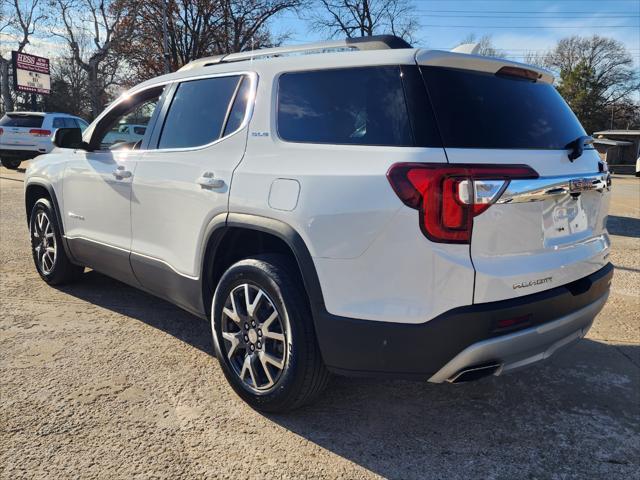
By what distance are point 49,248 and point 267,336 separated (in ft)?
10.1

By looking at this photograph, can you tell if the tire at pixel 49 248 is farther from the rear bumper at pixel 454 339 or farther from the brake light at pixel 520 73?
the brake light at pixel 520 73

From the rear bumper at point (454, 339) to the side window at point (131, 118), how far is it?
225 centimetres

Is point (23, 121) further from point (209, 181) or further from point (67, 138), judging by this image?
point (209, 181)

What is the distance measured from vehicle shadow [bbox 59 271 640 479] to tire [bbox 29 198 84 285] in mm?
1924

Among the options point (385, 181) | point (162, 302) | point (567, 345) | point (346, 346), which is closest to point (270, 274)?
point (346, 346)

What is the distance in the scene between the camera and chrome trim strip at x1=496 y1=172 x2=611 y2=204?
226 centimetres

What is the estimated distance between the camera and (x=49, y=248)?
489 centimetres

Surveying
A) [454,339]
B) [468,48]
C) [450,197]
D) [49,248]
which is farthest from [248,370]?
[49,248]

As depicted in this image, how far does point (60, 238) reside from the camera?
466 centimetres

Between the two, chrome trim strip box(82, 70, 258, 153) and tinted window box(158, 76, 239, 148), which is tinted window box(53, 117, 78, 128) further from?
tinted window box(158, 76, 239, 148)

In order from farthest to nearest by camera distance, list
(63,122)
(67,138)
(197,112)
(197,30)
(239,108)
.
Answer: (197,30), (63,122), (67,138), (197,112), (239,108)

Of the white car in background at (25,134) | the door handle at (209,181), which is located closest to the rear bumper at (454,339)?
the door handle at (209,181)

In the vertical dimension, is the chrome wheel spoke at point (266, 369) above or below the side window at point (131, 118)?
below

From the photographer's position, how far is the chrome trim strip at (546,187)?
226cm
